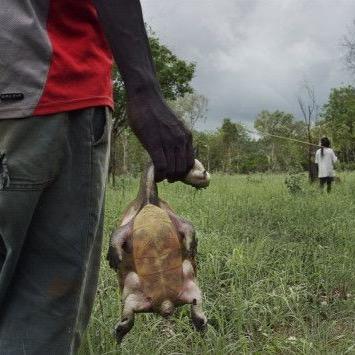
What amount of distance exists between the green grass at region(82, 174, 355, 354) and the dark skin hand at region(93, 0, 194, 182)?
1.33 m

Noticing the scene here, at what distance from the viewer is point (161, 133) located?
1.21 metres

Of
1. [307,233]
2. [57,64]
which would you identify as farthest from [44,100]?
[307,233]

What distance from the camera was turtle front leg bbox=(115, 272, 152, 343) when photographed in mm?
1228

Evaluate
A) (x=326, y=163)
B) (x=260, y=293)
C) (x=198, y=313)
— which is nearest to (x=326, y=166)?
(x=326, y=163)

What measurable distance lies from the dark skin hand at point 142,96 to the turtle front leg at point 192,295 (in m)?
0.20

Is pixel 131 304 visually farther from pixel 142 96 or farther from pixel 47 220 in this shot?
pixel 142 96

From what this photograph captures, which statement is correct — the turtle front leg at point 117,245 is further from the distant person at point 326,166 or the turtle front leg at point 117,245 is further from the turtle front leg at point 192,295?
the distant person at point 326,166

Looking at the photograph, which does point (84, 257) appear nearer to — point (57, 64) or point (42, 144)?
point (42, 144)

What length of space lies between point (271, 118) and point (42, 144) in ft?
208

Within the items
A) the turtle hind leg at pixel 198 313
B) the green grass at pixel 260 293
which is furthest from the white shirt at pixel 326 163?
the turtle hind leg at pixel 198 313

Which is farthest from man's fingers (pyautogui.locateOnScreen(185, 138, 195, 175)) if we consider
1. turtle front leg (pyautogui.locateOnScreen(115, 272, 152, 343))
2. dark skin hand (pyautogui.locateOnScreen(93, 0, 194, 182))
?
turtle front leg (pyautogui.locateOnScreen(115, 272, 152, 343))

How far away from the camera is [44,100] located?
3.96 ft

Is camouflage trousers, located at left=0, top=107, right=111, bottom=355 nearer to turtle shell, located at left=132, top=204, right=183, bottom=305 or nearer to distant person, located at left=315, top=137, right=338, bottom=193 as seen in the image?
turtle shell, located at left=132, top=204, right=183, bottom=305

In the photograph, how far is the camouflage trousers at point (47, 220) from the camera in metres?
1.21
